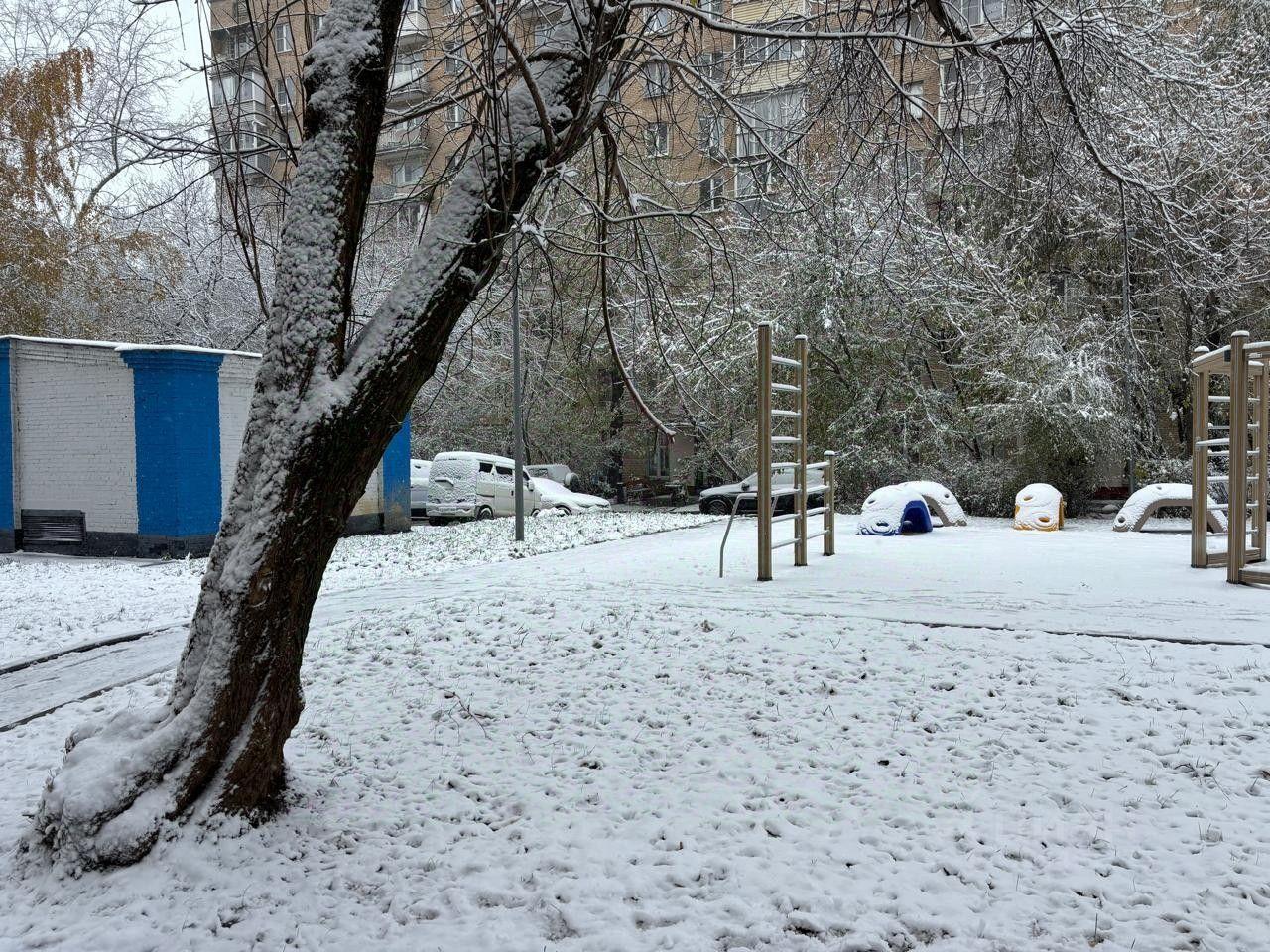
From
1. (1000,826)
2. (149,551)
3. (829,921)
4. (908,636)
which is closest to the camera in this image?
(829,921)

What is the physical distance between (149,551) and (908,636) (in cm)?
1026

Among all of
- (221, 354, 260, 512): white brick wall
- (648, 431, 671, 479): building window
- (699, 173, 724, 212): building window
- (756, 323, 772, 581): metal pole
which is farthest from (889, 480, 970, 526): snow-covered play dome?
(648, 431, 671, 479): building window

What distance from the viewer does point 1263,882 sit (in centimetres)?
296

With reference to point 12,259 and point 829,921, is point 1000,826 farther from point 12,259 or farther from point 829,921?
point 12,259

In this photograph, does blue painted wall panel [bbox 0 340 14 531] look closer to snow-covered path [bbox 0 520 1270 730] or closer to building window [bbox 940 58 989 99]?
snow-covered path [bbox 0 520 1270 730]

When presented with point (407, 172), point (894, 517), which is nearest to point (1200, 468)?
point (894, 517)

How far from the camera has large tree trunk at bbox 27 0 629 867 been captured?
129 inches

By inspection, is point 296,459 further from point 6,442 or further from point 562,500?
point 562,500

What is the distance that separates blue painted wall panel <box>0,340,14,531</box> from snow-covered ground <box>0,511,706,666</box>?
37.9 inches

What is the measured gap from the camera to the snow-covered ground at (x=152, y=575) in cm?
753

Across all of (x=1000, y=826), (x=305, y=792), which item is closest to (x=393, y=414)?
(x=305, y=792)

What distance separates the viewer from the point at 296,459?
3.28 meters

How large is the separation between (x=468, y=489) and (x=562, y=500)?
7.92ft

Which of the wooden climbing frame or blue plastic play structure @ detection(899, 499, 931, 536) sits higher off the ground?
the wooden climbing frame
